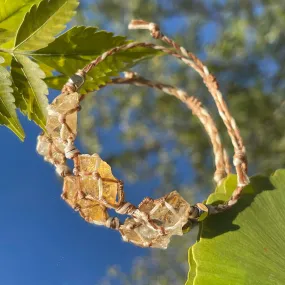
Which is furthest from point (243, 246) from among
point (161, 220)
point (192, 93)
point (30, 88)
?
point (192, 93)

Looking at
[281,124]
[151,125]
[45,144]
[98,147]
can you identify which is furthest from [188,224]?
[281,124]

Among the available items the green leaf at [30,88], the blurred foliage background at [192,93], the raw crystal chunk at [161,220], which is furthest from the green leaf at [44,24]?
the blurred foliage background at [192,93]

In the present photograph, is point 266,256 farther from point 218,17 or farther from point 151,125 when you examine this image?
point 218,17

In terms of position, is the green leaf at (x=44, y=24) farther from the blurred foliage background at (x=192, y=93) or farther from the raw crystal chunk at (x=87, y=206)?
the blurred foliage background at (x=192, y=93)

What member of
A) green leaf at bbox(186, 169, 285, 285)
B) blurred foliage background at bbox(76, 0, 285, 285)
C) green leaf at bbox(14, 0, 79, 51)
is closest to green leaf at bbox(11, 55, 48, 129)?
green leaf at bbox(14, 0, 79, 51)

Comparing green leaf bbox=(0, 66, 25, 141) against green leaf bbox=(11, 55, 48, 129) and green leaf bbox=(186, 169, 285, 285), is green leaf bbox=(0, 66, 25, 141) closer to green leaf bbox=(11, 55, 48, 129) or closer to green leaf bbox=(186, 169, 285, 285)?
green leaf bbox=(11, 55, 48, 129)

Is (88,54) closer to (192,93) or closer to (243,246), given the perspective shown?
(243,246)
